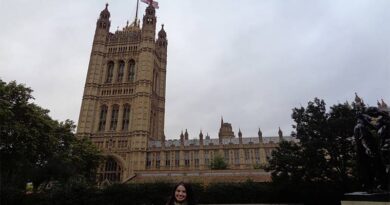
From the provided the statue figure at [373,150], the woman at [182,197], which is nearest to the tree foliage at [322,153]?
the statue figure at [373,150]

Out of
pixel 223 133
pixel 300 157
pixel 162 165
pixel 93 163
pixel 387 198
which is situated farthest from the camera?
pixel 223 133

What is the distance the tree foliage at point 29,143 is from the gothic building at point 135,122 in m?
17.4

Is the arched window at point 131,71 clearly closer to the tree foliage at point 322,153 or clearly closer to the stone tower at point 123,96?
the stone tower at point 123,96

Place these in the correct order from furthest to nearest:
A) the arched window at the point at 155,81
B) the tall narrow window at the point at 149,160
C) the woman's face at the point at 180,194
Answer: the arched window at the point at 155,81 < the tall narrow window at the point at 149,160 < the woman's face at the point at 180,194

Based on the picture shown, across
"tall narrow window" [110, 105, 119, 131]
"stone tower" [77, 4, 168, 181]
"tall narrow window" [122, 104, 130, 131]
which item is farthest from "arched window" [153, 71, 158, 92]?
"tall narrow window" [110, 105, 119, 131]

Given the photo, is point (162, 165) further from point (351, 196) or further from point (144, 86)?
point (351, 196)

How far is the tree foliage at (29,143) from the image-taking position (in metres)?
23.4

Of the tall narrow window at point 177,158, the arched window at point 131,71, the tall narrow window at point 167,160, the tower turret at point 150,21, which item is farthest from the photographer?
the tower turret at point 150,21

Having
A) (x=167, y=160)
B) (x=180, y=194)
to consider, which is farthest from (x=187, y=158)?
(x=180, y=194)

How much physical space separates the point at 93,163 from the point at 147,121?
18766 mm

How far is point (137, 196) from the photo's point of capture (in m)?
27.0

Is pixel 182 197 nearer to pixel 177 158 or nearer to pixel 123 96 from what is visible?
pixel 177 158

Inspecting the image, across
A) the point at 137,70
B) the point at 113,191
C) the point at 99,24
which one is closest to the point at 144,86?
the point at 137,70

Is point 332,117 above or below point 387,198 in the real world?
above
